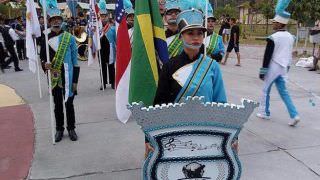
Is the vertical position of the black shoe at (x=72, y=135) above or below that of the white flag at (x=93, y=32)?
below

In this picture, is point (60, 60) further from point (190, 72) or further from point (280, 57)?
point (280, 57)

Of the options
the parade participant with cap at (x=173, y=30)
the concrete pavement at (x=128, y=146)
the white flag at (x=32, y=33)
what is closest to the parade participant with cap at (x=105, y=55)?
the concrete pavement at (x=128, y=146)

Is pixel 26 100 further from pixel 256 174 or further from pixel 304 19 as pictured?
pixel 304 19

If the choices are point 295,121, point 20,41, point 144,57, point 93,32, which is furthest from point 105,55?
point 20,41

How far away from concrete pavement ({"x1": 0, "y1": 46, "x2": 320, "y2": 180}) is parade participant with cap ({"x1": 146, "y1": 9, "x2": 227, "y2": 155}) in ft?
6.21

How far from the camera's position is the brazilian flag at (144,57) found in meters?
3.88

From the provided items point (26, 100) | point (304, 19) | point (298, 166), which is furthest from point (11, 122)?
point (304, 19)

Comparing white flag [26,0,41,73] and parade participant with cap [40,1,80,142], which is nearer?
parade participant with cap [40,1,80,142]

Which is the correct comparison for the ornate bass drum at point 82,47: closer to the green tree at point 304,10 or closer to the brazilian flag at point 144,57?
the green tree at point 304,10

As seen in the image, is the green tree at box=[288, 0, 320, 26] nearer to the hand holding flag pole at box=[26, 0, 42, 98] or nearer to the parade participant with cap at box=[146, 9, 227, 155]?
the hand holding flag pole at box=[26, 0, 42, 98]

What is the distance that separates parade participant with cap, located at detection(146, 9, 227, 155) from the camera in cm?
314

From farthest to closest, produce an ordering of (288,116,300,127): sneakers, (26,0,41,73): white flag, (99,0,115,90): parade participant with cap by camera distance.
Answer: (99,0,115,90): parade participant with cap
(26,0,41,73): white flag
(288,116,300,127): sneakers

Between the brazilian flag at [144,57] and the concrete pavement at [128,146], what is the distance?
4.53ft

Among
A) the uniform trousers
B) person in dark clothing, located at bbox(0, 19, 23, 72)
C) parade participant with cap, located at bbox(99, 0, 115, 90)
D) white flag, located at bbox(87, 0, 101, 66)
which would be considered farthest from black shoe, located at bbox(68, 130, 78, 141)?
person in dark clothing, located at bbox(0, 19, 23, 72)
